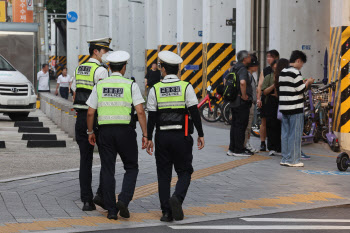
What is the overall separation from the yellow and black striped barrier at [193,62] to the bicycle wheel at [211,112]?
493cm

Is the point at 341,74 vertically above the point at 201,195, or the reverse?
the point at 341,74

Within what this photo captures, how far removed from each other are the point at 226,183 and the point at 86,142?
2.64 m

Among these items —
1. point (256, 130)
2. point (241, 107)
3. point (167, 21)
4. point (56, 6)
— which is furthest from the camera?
point (56, 6)

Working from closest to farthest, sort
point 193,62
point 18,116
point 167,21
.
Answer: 1. point 18,116
2. point 193,62
3. point 167,21

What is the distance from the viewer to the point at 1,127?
2134 cm

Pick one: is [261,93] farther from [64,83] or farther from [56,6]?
[56,6]

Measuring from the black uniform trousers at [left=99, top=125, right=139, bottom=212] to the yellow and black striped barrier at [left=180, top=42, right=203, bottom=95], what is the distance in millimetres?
20209

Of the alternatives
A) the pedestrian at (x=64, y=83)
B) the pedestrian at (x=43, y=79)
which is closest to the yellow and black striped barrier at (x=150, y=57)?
the pedestrian at (x=64, y=83)

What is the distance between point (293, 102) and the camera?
43.4 feet

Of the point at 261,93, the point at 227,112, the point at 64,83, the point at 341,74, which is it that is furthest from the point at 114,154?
the point at 64,83

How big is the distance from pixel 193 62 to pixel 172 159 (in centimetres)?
2040

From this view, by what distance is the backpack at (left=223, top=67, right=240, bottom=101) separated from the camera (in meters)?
14.5

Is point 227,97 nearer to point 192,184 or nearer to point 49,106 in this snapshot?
point 192,184

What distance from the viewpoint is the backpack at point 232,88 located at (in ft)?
47.6
